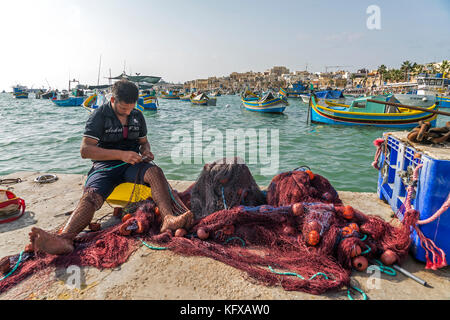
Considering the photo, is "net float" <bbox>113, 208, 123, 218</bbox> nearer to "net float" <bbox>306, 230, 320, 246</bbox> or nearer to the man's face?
the man's face

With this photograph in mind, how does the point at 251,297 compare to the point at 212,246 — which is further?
the point at 212,246

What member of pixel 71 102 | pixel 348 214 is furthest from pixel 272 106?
pixel 71 102

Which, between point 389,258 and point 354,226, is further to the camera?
point 354,226

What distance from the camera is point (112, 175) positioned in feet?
10.5

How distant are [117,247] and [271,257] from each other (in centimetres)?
151

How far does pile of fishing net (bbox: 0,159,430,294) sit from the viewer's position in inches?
92.9

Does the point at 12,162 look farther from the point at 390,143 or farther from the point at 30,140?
the point at 390,143

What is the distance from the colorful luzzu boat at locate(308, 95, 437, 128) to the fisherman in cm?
1703

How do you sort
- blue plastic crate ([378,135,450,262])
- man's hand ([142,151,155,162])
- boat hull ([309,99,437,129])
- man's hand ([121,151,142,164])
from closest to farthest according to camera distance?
blue plastic crate ([378,135,450,262]), man's hand ([121,151,142,164]), man's hand ([142,151,155,162]), boat hull ([309,99,437,129])

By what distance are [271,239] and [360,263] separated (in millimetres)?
836

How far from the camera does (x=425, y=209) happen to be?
2363mm

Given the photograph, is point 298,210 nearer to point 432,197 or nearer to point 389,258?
point 389,258

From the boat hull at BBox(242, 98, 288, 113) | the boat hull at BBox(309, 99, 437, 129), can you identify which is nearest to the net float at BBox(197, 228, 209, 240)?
the boat hull at BBox(309, 99, 437, 129)
